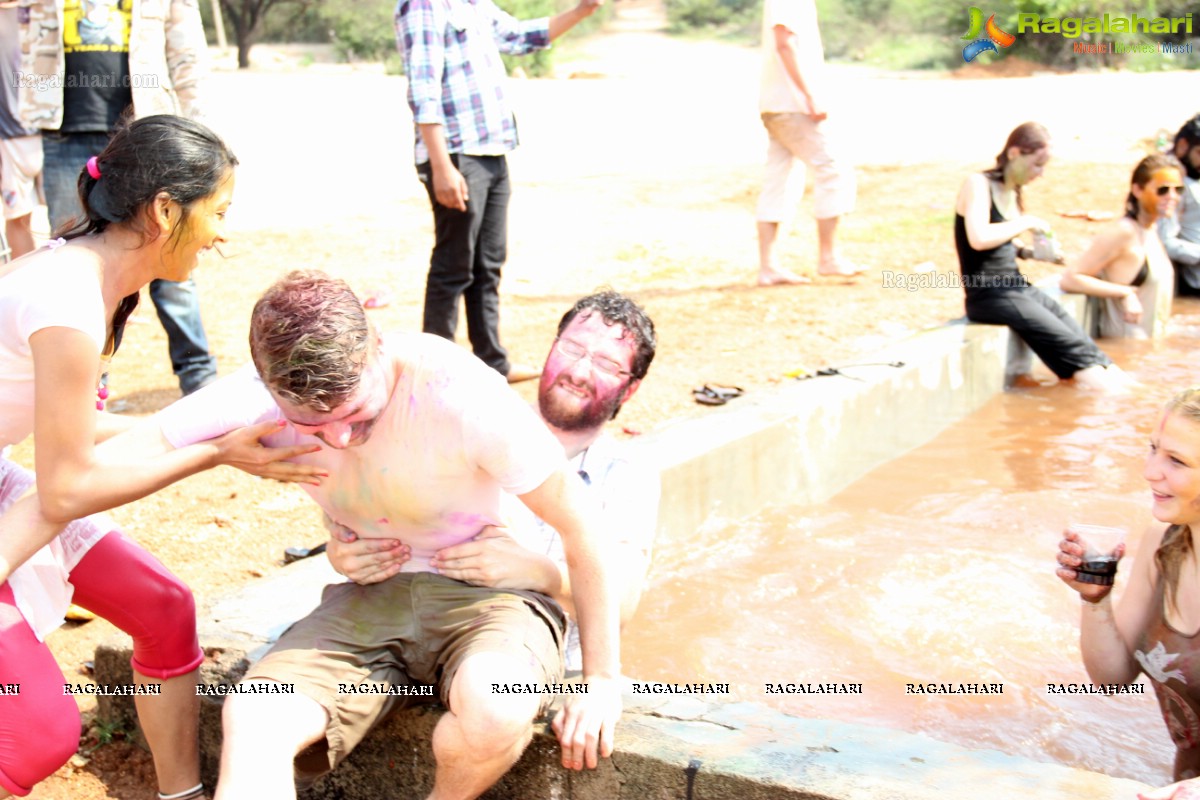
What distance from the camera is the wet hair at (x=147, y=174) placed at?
2.57 m

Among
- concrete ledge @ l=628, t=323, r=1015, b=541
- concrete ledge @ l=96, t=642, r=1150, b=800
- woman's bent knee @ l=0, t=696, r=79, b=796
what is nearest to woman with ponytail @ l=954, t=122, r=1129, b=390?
concrete ledge @ l=628, t=323, r=1015, b=541

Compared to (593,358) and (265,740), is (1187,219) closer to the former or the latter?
(593,358)

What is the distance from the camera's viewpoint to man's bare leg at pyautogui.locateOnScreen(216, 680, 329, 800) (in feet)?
7.77

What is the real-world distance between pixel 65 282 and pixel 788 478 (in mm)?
3253

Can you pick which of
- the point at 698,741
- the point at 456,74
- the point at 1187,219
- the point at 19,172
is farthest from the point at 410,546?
the point at 1187,219

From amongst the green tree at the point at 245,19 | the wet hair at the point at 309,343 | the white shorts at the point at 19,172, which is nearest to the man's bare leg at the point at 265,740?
the wet hair at the point at 309,343

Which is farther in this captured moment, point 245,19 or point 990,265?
point 245,19

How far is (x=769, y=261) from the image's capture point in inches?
322

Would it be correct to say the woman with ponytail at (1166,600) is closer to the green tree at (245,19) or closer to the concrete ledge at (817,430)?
the concrete ledge at (817,430)

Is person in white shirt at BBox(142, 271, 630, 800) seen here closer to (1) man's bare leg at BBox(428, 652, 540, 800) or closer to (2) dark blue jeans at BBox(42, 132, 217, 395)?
(1) man's bare leg at BBox(428, 652, 540, 800)

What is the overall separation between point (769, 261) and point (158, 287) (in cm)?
433

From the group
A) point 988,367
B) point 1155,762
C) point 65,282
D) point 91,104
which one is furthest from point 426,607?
point 988,367

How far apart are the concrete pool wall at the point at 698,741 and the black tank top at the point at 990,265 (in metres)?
2.29

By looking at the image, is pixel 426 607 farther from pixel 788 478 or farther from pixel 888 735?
pixel 788 478
